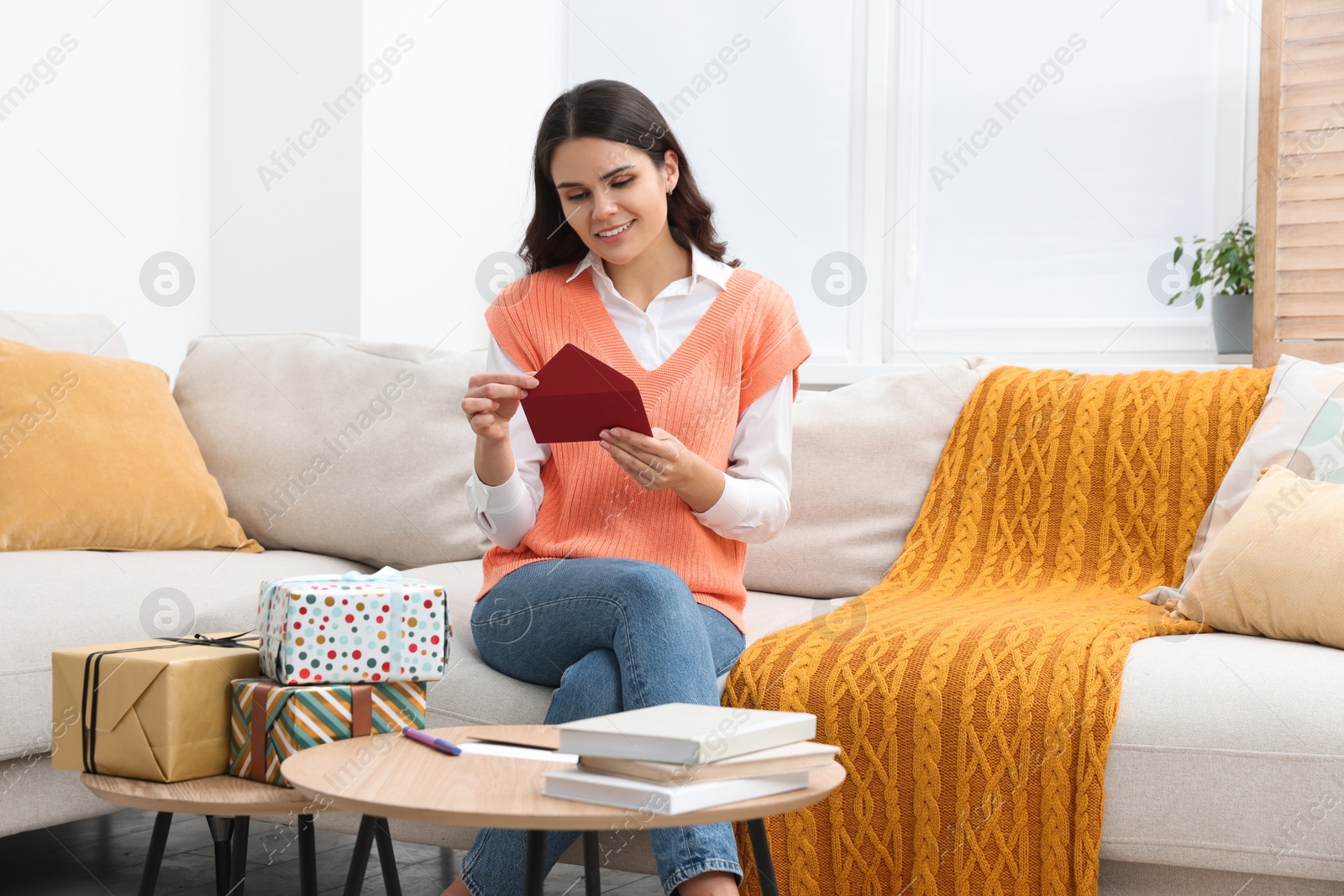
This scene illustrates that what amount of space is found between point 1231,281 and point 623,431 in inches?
66.7

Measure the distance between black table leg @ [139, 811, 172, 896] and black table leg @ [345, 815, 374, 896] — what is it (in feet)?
0.63

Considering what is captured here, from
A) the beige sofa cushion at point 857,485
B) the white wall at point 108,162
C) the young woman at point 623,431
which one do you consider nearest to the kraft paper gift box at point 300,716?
the young woman at point 623,431

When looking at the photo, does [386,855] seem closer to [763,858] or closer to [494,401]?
[763,858]

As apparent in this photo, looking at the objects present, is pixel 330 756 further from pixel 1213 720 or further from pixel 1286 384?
pixel 1286 384

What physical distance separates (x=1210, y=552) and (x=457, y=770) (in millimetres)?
1103

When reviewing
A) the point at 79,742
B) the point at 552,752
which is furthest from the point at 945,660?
the point at 79,742

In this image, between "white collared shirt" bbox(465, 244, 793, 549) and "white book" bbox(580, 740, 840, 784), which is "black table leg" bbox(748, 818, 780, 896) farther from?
"white collared shirt" bbox(465, 244, 793, 549)

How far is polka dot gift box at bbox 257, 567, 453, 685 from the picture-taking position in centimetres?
114

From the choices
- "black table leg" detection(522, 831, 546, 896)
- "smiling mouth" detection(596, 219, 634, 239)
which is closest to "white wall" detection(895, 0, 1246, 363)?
"smiling mouth" detection(596, 219, 634, 239)

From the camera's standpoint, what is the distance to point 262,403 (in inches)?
90.6

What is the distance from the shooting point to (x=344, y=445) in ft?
7.29

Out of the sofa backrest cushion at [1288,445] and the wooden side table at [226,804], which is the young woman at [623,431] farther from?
the sofa backrest cushion at [1288,445]

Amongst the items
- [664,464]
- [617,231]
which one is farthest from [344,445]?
[664,464]

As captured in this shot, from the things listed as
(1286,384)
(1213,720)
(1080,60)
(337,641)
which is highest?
(1080,60)
